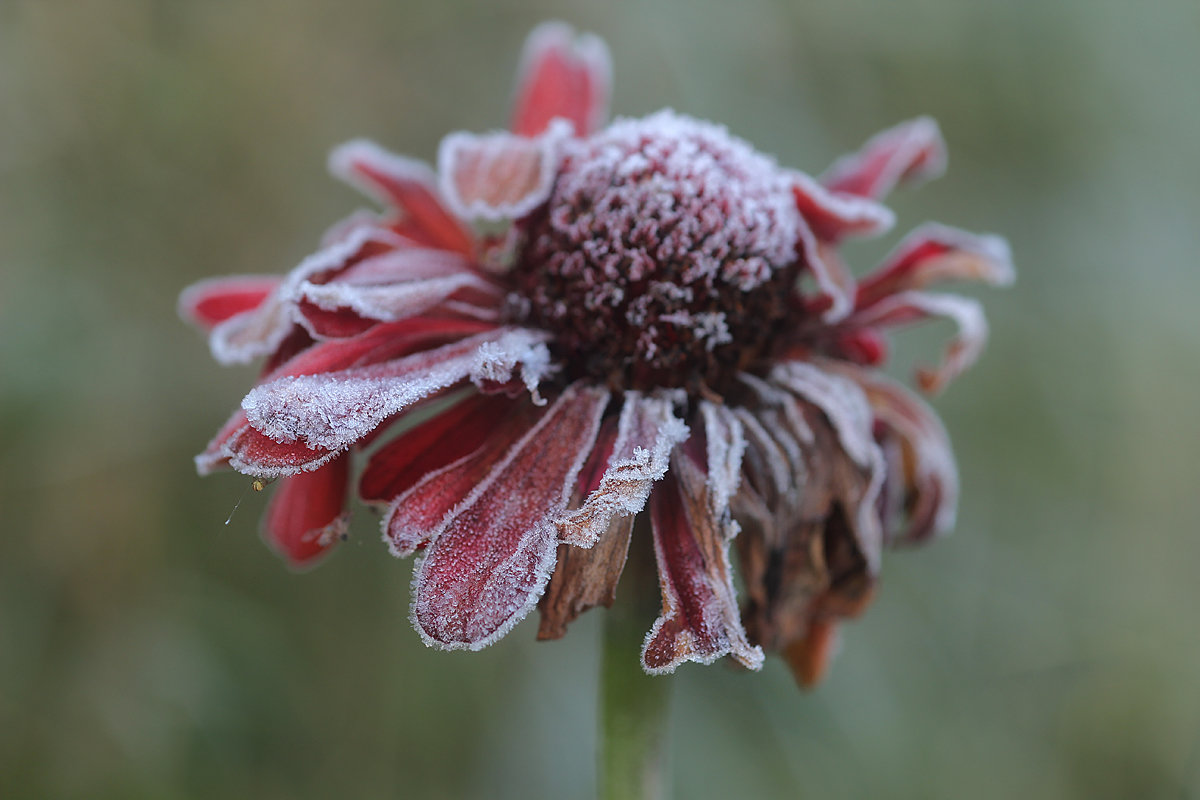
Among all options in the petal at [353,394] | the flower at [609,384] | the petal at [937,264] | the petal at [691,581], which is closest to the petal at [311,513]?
the flower at [609,384]

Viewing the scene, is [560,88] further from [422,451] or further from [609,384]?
[422,451]

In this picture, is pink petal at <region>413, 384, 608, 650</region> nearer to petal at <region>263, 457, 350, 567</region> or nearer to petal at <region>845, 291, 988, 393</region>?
petal at <region>263, 457, 350, 567</region>

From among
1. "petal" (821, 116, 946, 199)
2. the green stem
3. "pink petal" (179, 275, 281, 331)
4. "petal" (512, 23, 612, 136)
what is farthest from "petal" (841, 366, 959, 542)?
"pink petal" (179, 275, 281, 331)

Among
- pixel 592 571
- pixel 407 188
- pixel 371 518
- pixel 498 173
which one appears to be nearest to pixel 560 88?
pixel 407 188

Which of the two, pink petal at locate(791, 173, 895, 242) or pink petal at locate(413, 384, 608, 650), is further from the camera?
pink petal at locate(791, 173, 895, 242)

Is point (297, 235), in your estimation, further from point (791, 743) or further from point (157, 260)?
point (791, 743)
